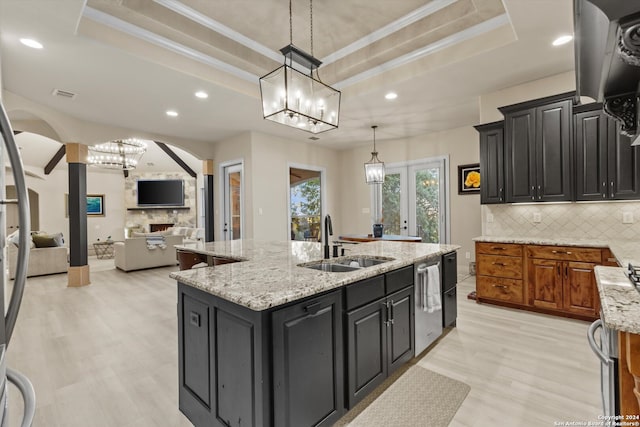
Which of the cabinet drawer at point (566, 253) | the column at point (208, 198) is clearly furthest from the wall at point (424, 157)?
the column at point (208, 198)

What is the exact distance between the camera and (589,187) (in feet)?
11.1

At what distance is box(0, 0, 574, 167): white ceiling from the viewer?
2807 millimetres

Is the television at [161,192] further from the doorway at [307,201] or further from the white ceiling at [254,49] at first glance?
the white ceiling at [254,49]

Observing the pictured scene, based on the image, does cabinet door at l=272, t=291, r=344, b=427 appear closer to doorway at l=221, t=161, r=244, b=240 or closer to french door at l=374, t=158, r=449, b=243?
doorway at l=221, t=161, r=244, b=240

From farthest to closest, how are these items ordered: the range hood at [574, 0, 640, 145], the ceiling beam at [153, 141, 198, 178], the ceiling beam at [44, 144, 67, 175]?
the ceiling beam at [153, 141, 198, 178]
the ceiling beam at [44, 144, 67, 175]
the range hood at [574, 0, 640, 145]

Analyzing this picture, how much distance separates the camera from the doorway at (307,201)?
7309mm

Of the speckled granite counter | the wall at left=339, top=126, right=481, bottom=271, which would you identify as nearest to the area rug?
the speckled granite counter

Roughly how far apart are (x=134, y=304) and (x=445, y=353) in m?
3.97

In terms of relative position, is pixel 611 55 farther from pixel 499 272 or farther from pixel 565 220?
pixel 565 220

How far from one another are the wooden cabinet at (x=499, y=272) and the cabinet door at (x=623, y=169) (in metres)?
1.08

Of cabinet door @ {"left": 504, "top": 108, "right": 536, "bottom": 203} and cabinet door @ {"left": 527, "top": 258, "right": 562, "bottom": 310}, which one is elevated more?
cabinet door @ {"left": 504, "top": 108, "right": 536, "bottom": 203}

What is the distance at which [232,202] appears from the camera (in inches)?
266

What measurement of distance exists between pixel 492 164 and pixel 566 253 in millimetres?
1353

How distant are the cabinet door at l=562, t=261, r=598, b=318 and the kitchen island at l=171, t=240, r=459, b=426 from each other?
238cm
